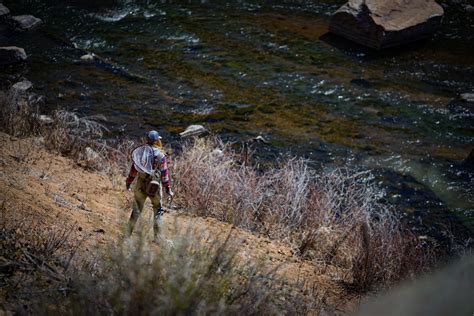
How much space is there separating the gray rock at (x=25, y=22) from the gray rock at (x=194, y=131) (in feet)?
19.7

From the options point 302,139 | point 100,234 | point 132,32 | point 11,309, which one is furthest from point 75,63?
point 11,309

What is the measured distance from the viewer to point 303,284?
519cm

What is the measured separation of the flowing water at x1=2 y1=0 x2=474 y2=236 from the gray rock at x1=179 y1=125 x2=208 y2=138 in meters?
0.28

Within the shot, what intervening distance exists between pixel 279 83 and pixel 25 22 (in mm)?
6336

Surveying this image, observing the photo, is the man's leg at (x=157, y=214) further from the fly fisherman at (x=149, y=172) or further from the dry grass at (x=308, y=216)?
Answer: the dry grass at (x=308, y=216)

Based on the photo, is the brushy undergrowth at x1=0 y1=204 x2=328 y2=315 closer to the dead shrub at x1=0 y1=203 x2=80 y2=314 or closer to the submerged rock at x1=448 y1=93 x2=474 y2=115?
the dead shrub at x1=0 y1=203 x2=80 y2=314

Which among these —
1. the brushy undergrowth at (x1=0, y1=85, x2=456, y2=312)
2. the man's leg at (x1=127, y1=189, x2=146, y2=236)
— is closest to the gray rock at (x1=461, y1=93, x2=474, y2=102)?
Answer: the brushy undergrowth at (x1=0, y1=85, x2=456, y2=312)

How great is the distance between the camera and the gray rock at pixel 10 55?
11.7m

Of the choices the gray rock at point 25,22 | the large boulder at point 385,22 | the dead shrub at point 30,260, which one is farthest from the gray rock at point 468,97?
the gray rock at point 25,22

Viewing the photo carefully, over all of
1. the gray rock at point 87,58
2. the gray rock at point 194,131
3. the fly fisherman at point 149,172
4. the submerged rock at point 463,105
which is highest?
the fly fisherman at point 149,172

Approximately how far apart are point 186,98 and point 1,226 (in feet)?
22.7

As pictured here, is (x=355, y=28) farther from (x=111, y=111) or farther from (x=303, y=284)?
(x=303, y=284)

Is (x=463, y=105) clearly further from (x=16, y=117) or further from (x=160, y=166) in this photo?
(x=16, y=117)

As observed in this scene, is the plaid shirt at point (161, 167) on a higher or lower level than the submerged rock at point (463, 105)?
higher
